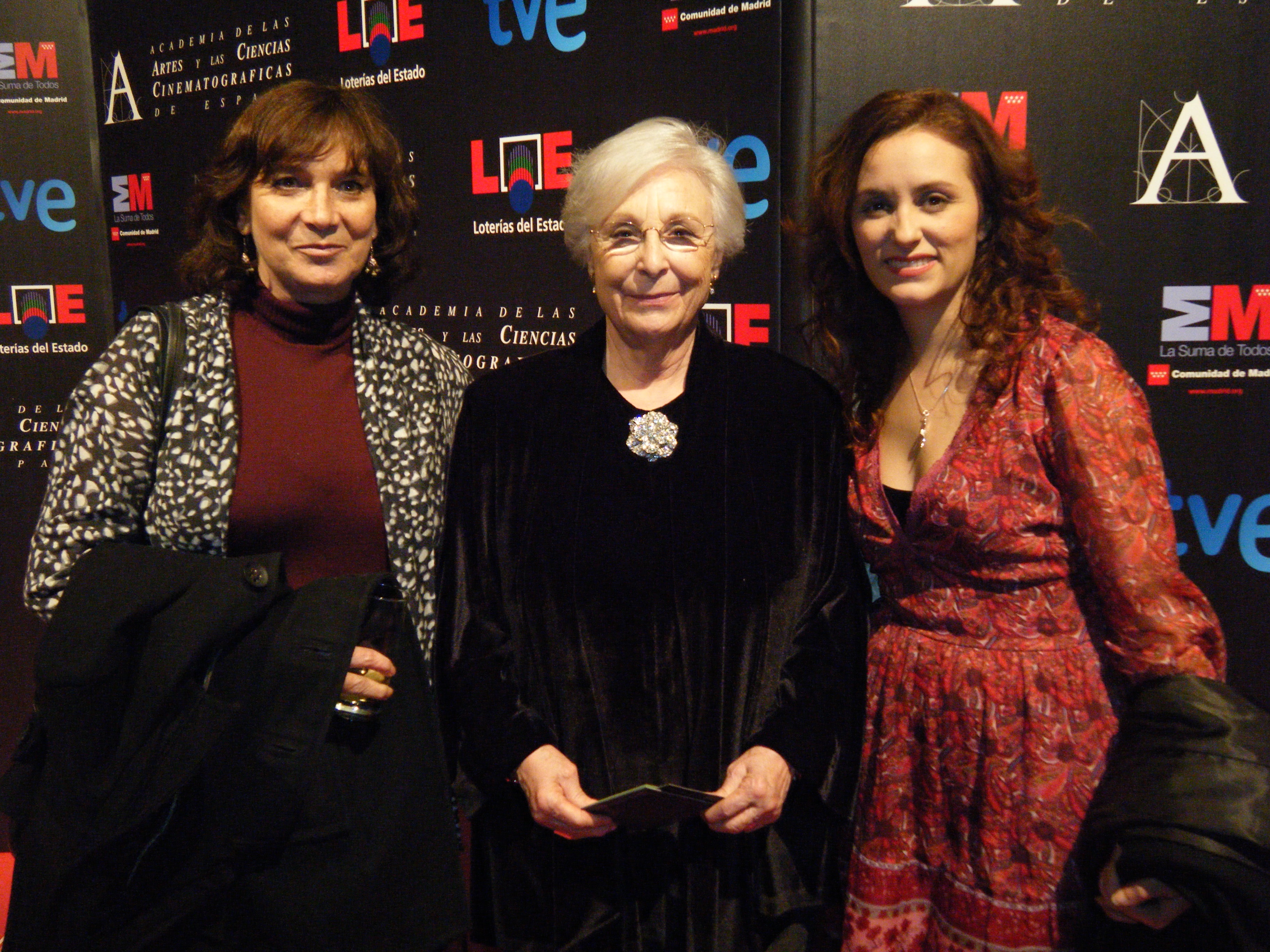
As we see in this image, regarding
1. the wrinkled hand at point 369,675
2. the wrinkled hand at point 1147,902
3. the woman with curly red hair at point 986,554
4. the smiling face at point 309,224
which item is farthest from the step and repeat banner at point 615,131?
the wrinkled hand at point 369,675

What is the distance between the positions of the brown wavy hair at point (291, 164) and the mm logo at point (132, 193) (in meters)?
1.96

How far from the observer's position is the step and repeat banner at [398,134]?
8.48ft

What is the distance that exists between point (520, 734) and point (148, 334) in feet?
3.22

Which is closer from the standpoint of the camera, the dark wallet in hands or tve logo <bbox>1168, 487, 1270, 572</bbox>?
the dark wallet in hands

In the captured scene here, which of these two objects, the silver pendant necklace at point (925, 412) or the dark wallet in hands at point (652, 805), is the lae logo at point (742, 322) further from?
the dark wallet in hands at point (652, 805)

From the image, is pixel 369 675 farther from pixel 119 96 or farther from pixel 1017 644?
pixel 119 96

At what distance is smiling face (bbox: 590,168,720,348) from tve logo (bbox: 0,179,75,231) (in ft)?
9.16

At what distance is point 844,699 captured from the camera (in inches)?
67.4

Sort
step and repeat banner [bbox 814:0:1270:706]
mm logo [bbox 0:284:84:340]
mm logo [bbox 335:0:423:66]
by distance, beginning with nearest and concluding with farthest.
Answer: step and repeat banner [bbox 814:0:1270:706] < mm logo [bbox 335:0:423:66] < mm logo [bbox 0:284:84:340]

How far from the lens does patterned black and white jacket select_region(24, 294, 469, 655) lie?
168cm

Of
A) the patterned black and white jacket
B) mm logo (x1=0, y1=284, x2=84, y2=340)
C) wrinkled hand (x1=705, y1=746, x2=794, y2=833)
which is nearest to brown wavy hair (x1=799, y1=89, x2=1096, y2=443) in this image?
wrinkled hand (x1=705, y1=746, x2=794, y2=833)

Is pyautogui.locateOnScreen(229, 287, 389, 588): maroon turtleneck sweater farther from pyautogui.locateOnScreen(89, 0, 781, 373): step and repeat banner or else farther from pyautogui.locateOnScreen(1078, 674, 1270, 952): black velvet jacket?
pyautogui.locateOnScreen(1078, 674, 1270, 952): black velvet jacket

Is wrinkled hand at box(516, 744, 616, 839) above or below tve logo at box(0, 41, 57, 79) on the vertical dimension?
below

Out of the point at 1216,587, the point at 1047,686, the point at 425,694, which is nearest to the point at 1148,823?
the point at 1047,686
